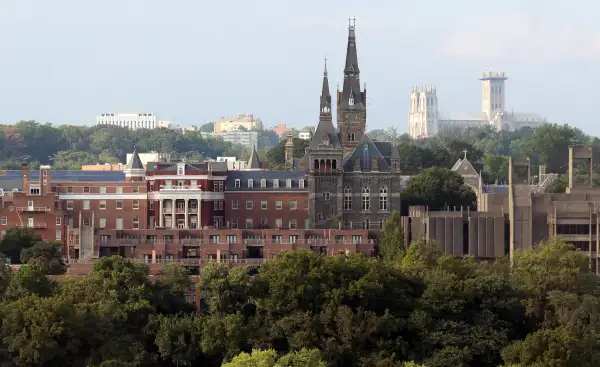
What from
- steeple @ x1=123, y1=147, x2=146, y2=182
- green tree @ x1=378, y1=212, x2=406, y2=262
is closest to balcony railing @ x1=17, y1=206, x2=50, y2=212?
steeple @ x1=123, y1=147, x2=146, y2=182

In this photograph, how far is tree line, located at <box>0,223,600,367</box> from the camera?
9606 centimetres

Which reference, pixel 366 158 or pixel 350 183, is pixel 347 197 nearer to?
pixel 350 183

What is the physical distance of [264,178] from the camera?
468 feet

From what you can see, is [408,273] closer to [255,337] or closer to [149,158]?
[255,337]

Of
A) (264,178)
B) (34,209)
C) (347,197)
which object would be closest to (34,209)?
(34,209)

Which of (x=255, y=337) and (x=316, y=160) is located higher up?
(x=316, y=160)

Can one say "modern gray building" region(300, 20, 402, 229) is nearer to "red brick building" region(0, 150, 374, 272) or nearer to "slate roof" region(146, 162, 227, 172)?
"red brick building" region(0, 150, 374, 272)

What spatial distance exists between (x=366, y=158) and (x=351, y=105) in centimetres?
1218

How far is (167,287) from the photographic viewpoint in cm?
10462

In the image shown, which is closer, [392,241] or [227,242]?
[392,241]

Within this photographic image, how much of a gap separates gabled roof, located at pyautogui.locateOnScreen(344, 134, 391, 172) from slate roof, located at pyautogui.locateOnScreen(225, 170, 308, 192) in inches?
Answer: 129

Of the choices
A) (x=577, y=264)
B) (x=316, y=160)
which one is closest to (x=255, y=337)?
(x=577, y=264)

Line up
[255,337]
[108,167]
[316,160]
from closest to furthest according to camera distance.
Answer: [255,337] → [316,160] → [108,167]

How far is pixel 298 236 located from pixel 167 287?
25882mm
